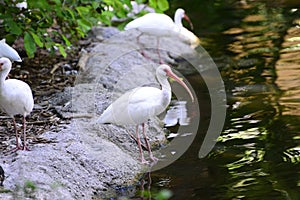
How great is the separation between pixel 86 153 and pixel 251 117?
2.14m

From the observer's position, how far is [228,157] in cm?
652

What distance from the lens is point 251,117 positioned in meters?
7.56

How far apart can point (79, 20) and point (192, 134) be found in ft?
6.41

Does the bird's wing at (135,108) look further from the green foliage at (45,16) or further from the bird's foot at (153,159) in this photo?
the green foliage at (45,16)

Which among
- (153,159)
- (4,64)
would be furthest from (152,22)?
(4,64)

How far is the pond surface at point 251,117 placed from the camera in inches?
230

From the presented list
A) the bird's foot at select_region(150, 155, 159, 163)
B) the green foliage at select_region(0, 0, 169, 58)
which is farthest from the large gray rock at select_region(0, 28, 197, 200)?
the green foliage at select_region(0, 0, 169, 58)

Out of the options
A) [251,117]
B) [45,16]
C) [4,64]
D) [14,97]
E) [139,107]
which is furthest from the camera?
[45,16]

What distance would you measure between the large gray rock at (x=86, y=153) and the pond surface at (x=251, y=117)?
43cm

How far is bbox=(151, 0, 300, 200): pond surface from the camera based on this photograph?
5.85 meters

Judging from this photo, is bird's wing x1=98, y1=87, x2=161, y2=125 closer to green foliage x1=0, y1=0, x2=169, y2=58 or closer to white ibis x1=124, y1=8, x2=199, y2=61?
green foliage x1=0, y1=0, x2=169, y2=58

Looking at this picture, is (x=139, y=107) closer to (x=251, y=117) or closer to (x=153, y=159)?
(x=153, y=159)

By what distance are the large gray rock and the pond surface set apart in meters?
0.43

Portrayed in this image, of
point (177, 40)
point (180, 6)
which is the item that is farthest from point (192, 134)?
point (180, 6)
